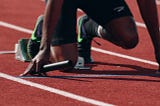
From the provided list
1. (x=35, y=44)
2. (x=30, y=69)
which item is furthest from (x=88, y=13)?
(x=30, y=69)

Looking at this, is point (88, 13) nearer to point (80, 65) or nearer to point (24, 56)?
point (80, 65)

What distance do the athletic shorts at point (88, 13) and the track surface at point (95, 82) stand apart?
41cm

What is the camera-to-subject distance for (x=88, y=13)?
6645mm

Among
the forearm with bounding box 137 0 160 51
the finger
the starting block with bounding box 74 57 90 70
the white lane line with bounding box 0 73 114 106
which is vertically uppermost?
the forearm with bounding box 137 0 160 51

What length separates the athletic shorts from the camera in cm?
649

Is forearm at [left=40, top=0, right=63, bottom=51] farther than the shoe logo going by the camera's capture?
No

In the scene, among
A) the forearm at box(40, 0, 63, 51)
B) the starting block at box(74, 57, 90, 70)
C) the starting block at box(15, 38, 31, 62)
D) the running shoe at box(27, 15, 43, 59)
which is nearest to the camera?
the forearm at box(40, 0, 63, 51)

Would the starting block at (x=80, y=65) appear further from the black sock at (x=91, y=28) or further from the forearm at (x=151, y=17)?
the forearm at (x=151, y=17)

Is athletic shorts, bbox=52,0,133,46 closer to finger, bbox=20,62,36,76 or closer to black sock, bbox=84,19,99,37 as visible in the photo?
black sock, bbox=84,19,99,37

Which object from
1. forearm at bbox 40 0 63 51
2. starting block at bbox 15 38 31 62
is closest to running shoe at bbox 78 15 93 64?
starting block at bbox 15 38 31 62

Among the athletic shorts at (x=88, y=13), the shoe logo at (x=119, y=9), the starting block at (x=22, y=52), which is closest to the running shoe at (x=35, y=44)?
the starting block at (x=22, y=52)

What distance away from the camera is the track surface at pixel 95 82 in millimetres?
5230

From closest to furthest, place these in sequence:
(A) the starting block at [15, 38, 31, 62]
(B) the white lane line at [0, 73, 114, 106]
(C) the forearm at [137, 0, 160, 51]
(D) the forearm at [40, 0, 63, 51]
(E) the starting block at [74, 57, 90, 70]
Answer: (B) the white lane line at [0, 73, 114, 106]
(D) the forearm at [40, 0, 63, 51]
(C) the forearm at [137, 0, 160, 51]
(E) the starting block at [74, 57, 90, 70]
(A) the starting block at [15, 38, 31, 62]

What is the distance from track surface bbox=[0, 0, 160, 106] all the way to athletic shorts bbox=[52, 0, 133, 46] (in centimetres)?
41
